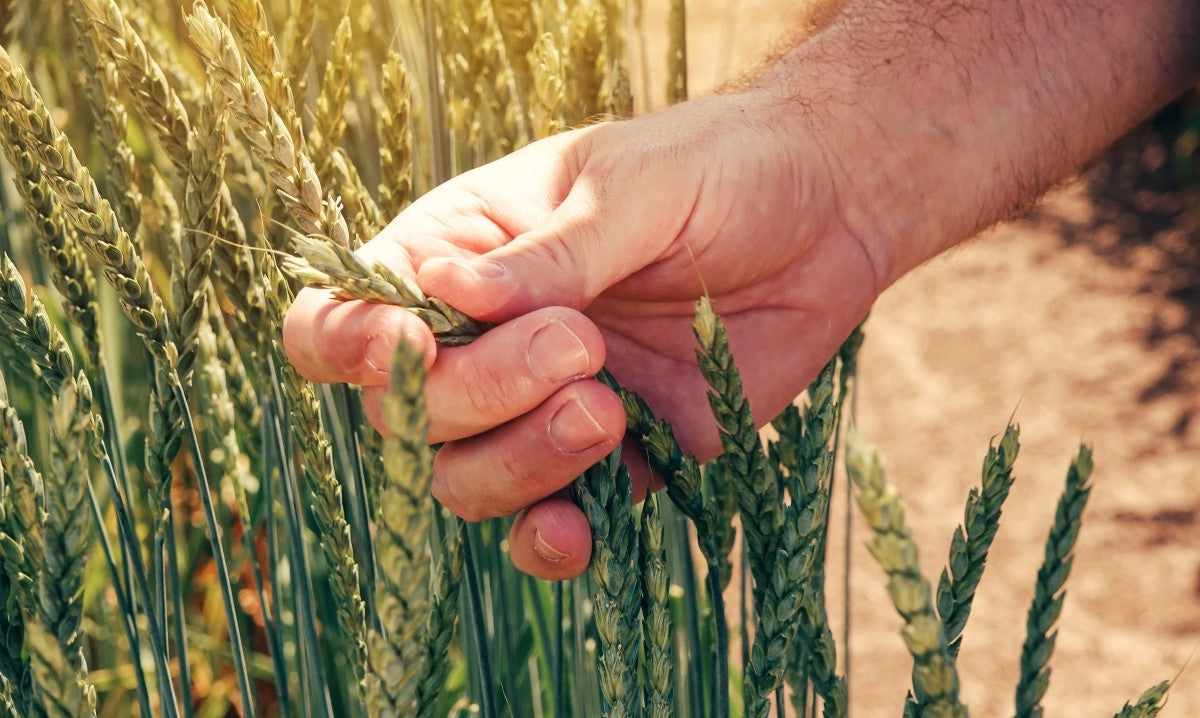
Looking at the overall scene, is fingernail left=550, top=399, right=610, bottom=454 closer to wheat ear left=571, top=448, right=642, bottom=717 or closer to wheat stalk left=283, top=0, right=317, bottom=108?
wheat ear left=571, top=448, right=642, bottom=717


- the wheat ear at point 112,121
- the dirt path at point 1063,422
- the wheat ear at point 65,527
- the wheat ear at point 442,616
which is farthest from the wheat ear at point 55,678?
the dirt path at point 1063,422

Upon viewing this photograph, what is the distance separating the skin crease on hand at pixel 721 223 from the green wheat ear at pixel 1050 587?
0.25 meters

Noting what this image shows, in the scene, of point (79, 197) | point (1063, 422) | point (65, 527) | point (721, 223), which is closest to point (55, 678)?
point (65, 527)

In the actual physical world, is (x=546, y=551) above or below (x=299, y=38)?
below

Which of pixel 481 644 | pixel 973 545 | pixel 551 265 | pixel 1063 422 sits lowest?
pixel 1063 422

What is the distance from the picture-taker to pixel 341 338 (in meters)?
0.64

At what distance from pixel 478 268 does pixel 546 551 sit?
203 mm

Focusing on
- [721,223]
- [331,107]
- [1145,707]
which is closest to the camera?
[1145,707]

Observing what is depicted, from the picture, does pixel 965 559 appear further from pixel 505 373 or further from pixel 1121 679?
pixel 1121 679

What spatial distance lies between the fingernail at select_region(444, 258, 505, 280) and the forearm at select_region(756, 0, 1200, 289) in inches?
16.4

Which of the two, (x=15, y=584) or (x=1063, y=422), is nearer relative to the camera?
(x=15, y=584)

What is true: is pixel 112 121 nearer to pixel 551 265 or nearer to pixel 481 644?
pixel 551 265

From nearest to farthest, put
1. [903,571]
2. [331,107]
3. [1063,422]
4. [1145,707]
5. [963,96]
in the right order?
[903,571] → [1145,707] → [331,107] → [963,96] → [1063,422]

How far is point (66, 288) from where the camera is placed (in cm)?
62
